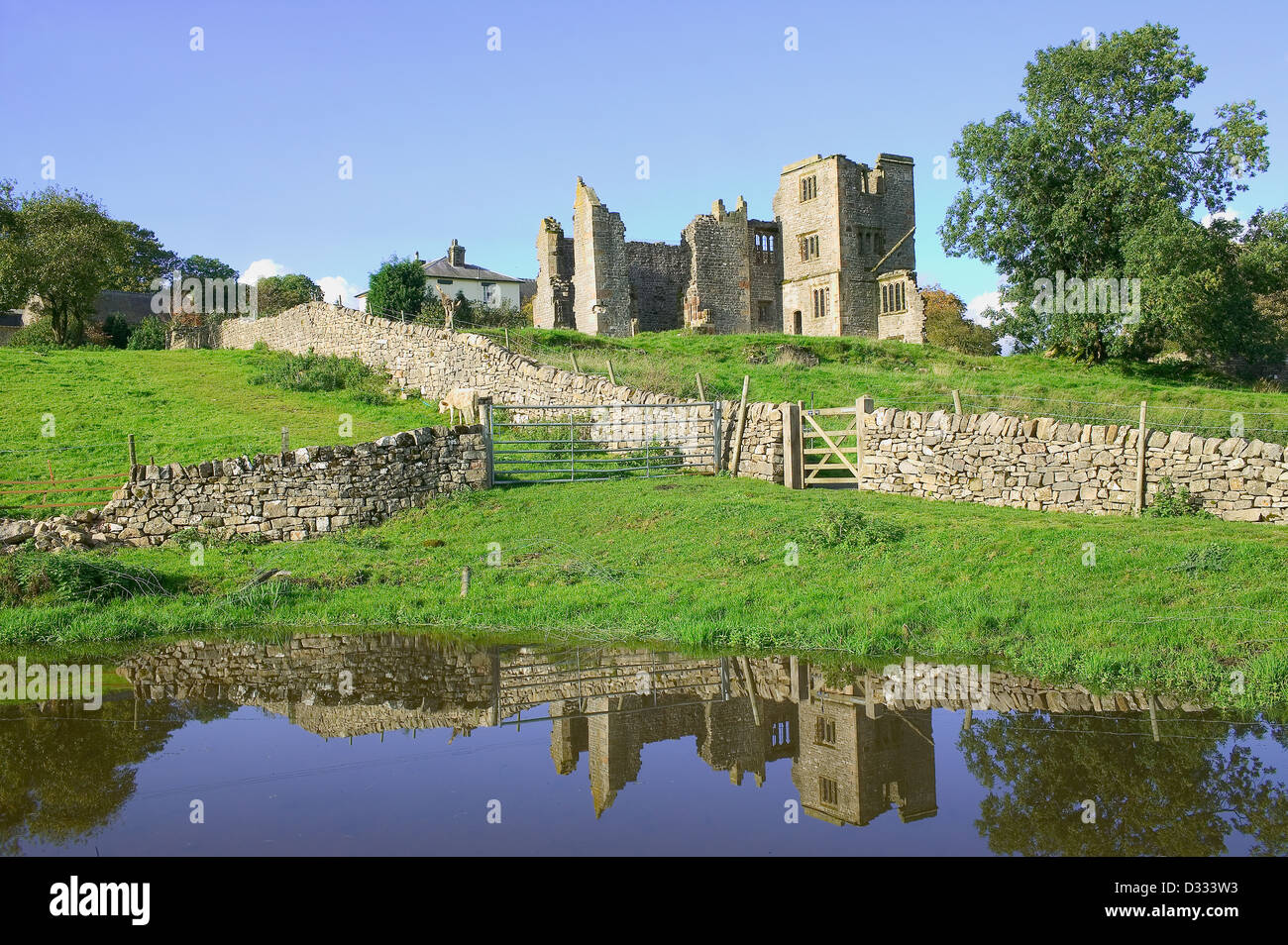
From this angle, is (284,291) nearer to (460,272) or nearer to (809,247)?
(460,272)

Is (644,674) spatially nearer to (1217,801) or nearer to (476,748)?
(476,748)

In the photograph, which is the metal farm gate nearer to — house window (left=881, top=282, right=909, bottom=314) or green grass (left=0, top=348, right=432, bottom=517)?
green grass (left=0, top=348, right=432, bottom=517)

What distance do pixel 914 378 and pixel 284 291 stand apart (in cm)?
3724

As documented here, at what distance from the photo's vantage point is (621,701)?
8688 millimetres

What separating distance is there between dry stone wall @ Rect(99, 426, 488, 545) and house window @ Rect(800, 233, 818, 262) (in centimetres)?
3464

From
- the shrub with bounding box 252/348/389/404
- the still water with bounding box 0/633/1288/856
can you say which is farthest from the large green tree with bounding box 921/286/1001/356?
the still water with bounding box 0/633/1288/856

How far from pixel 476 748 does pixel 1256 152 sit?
120 feet

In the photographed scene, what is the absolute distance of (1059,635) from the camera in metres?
9.84

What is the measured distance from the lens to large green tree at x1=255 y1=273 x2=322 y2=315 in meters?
50.3

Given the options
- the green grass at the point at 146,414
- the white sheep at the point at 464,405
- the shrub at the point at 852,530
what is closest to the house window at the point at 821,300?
the green grass at the point at 146,414

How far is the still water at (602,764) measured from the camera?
602cm

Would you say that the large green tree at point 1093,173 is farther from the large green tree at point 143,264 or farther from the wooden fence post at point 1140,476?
the large green tree at point 143,264

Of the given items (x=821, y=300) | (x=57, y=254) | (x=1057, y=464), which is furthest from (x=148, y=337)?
(x=1057, y=464)
